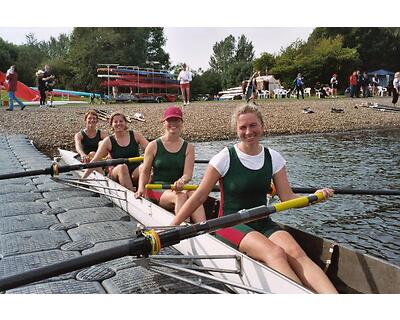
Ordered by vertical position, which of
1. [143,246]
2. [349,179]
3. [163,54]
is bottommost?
[349,179]

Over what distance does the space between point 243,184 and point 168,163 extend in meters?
1.11

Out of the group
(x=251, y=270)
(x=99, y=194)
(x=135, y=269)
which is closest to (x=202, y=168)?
(x=99, y=194)

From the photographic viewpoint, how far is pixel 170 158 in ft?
11.1

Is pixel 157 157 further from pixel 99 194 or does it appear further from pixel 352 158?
pixel 352 158

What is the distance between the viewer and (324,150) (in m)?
7.39

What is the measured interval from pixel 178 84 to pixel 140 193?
504 cm

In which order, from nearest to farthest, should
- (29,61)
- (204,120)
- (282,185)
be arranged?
(282,185), (29,61), (204,120)

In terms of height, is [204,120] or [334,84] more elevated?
[334,84]

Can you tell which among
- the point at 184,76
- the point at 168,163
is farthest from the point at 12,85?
the point at 168,163

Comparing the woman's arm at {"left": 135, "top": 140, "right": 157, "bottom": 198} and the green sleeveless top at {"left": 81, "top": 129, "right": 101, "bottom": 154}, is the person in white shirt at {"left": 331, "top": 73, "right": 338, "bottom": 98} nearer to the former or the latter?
the green sleeveless top at {"left": 81, "top": 129, "right": 101, "bottom": 154}

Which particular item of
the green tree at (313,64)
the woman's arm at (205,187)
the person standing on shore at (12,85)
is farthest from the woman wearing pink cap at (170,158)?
the green tree at (313,64)

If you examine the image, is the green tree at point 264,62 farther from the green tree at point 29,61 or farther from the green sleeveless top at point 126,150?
the green sleeveless top at point 126,150

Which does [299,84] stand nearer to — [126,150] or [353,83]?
[353,83]

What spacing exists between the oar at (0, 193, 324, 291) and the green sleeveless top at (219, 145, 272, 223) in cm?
19
